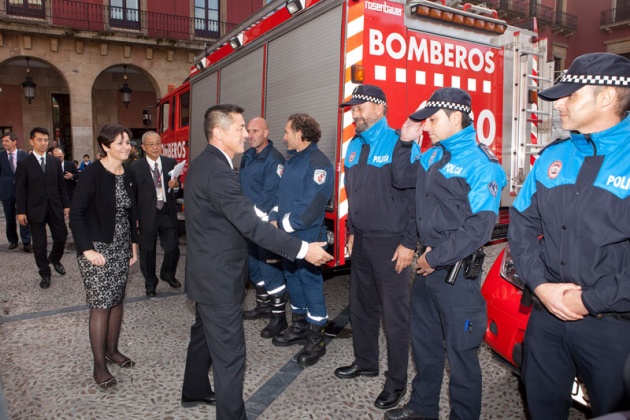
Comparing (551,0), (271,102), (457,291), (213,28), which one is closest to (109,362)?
(457,291)

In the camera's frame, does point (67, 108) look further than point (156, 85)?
Yes

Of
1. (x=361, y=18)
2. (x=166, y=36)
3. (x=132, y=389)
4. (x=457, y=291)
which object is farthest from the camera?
(x=166, y=36)

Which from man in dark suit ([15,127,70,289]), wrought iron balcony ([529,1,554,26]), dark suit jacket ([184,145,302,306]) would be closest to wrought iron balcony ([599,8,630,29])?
wrought iron balcony ([529,1,554,26])

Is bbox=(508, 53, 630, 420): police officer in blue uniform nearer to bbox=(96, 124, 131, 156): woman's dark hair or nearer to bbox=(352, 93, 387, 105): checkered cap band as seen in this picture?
bbox=(352, 93, 387, 105): checkered cap band

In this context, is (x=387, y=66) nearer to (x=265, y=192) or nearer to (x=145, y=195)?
(x=265, y=192)

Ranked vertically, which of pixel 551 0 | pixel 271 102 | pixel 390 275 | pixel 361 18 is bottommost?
pixel 390 275

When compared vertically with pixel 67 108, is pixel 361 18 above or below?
below

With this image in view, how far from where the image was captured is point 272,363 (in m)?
3.49

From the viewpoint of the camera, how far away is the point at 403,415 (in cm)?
263

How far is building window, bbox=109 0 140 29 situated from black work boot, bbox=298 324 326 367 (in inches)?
702

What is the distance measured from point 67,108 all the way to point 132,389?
21.5 m

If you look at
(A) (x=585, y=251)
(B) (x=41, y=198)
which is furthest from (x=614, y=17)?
(A) (x=585, y=251)

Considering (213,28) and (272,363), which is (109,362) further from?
(213,28)

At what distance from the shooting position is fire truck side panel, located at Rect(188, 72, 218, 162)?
7324 millimetres
